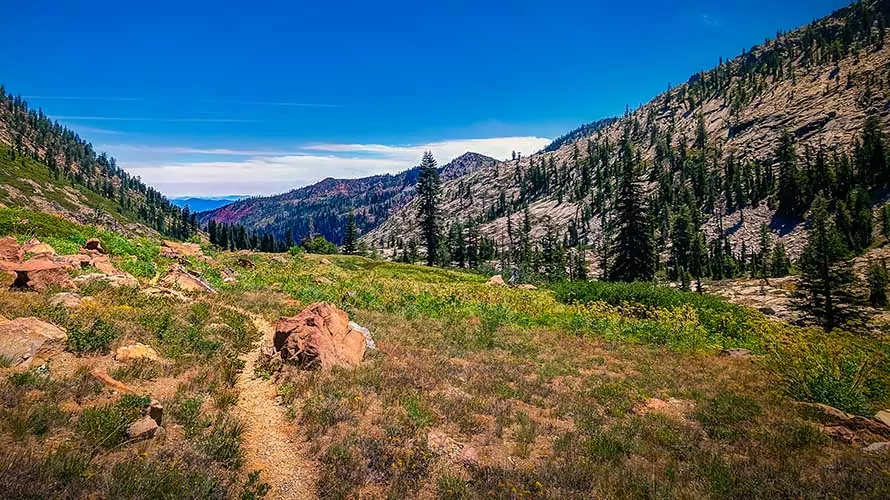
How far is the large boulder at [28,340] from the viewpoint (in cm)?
841

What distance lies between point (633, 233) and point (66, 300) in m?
54.0

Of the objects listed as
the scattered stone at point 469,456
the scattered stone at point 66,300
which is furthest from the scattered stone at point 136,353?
the scattered stone at point 469,456

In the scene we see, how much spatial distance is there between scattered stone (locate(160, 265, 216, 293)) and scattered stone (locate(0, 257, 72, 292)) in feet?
12.4

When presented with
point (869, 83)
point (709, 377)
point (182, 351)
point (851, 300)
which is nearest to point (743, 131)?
point (869, 83)

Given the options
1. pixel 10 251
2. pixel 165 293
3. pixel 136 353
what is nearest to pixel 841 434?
pixel 136 353

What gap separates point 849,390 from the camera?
13.0 meters

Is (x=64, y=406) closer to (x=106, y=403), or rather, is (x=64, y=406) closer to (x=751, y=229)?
(x=106, y=403)

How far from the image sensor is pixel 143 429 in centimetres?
734

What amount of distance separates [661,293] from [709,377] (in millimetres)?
15377

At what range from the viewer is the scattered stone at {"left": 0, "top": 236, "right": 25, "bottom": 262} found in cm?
1488

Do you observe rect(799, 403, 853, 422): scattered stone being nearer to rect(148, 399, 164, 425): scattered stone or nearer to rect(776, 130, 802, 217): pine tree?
rect(148, 399, 164, 425): scattered stone

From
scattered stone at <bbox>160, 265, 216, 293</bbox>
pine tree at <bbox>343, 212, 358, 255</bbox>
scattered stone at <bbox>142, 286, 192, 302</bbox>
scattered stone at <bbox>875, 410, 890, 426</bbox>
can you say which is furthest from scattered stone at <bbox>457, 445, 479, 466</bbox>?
pine tree at <bbox>343, 212, 358, 255</bbox>

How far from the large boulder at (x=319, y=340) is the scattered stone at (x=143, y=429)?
470cm

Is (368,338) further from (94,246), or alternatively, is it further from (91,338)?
(94,246)
